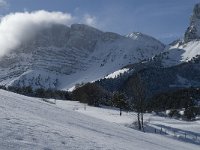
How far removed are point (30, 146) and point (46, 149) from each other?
25.8 inches

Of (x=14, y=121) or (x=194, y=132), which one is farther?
(x=194, y=132)

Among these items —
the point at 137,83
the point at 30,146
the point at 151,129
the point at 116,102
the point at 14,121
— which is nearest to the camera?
the point at 30,146

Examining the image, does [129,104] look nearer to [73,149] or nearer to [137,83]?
[137,83]

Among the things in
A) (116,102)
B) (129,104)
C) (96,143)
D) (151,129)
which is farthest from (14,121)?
(129,104)

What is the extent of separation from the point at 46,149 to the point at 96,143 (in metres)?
5.04

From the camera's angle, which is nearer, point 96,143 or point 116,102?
point 96,143

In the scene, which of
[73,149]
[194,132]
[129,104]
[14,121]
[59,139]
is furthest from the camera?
[129,104]

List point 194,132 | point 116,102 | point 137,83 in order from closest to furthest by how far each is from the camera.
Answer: point 137,83 → point 194,132 → point 116,102

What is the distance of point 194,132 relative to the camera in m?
91.8

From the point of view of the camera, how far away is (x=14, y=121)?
20.4m

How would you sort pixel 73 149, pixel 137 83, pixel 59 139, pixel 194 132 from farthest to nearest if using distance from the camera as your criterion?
pixel 194 132 < pixel 137 83 < pixel 59 139 < pixel 73 149

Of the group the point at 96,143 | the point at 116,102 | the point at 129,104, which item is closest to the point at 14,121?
the point at 96,143

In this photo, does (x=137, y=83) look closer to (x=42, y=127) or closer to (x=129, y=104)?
(x=42, y=127)

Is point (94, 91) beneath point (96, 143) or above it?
above
